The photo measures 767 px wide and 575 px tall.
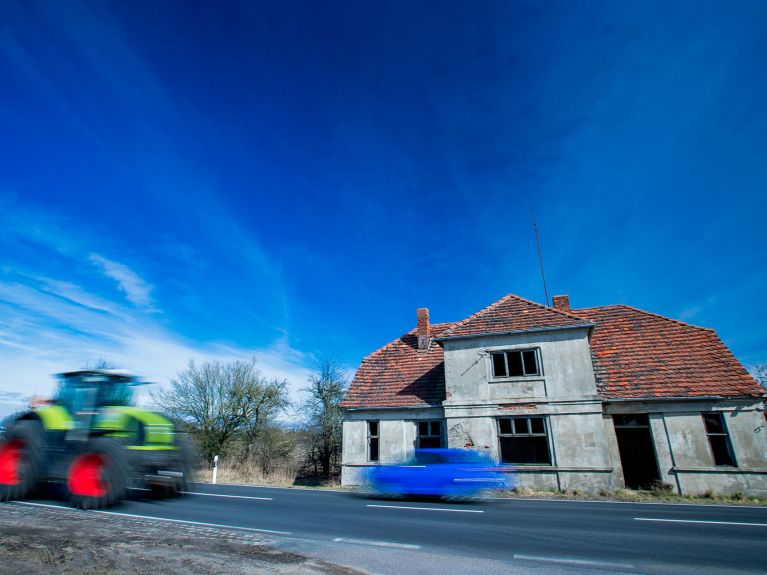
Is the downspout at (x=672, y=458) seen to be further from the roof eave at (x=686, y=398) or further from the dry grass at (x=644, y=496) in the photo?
the roof eave at (x=686, y=398)

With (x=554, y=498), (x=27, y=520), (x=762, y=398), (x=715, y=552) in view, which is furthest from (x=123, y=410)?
(x=762, y=398)

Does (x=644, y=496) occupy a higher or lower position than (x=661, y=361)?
lower

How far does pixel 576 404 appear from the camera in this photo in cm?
1549

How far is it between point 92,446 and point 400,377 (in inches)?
563

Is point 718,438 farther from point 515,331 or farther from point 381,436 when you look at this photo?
point 381,436

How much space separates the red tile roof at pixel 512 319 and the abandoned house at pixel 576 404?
6 centimetres

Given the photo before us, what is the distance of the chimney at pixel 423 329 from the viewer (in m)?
21.8

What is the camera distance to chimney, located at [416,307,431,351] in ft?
71.6

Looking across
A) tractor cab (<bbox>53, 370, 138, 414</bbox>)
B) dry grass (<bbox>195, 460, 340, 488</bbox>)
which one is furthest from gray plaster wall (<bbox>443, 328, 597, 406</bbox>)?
tractor cab (<bbox>53, 370, 138, 414</bbox>)

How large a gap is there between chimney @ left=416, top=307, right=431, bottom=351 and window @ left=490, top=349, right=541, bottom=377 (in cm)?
509

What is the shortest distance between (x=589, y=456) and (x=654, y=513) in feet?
18.6

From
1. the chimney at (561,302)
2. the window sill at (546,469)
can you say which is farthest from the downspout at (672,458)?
the chimney at (561,302)

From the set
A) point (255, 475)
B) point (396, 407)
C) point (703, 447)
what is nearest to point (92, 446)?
point (396, 407)

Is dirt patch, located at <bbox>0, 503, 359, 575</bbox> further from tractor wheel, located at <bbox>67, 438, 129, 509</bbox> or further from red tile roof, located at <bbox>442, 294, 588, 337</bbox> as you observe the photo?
red tile roof, located at <bbox>442, 294, 588, 337</bbox>
